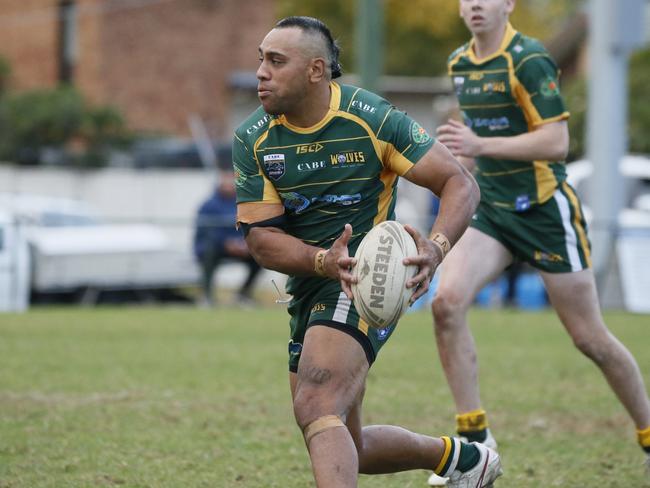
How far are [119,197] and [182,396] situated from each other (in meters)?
20.0

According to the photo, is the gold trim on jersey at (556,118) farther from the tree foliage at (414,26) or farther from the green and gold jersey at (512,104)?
the tree foliage at (414,26)

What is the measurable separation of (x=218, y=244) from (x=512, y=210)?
1117cm

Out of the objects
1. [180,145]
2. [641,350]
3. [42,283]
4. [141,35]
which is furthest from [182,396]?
[141,35]

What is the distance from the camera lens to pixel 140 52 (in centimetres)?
3853

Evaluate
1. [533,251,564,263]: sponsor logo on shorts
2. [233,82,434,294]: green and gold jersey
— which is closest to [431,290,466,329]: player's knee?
[533,251,564,263]: sponsor logo on shorts

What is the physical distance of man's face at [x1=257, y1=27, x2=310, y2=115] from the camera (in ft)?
16.6

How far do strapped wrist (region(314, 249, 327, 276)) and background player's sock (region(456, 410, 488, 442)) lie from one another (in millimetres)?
2088

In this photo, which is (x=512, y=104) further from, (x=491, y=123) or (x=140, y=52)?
(x=140, y=52)

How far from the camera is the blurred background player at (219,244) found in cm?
1761

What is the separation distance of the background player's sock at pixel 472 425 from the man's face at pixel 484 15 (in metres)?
2.17

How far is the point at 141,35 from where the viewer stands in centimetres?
3866

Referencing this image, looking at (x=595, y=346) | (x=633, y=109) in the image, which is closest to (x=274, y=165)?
(x=595, y=346)

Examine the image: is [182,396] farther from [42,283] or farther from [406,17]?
[406,17]

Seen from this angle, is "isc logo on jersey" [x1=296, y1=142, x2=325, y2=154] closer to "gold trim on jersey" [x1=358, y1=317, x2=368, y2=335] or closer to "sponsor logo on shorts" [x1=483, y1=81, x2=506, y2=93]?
"gold trim on jersey" [x1=358, y1=317, x2=368, y2=335]
